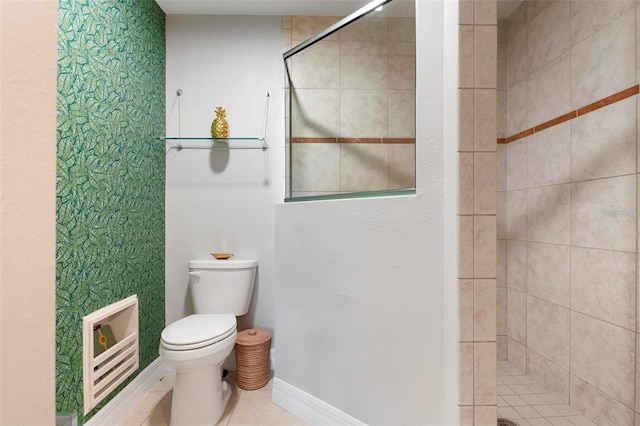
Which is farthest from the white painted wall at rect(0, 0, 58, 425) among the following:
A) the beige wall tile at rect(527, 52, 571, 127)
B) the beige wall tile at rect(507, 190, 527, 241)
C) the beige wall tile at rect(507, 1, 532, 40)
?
the beige wall tile at rect(507, 1, 532, 40)

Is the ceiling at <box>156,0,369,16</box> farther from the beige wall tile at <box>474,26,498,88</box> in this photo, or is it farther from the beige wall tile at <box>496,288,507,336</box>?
the beige wall tile at <box>496,288,507,336</box>

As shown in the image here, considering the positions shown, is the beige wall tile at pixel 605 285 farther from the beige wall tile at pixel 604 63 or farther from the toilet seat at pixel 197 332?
the toilet seat at pixel 197 332

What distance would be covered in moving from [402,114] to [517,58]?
130cm

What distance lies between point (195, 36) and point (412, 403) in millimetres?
2494

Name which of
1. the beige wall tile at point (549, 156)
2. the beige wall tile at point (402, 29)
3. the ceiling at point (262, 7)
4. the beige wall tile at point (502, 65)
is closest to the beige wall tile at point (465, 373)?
the beige wall tile at point (402, 29)

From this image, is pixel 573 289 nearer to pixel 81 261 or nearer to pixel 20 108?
pixel 20 108

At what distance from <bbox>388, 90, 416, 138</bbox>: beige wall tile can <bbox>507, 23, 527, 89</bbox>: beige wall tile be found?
3.82 feet

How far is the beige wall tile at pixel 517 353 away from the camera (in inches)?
72.7

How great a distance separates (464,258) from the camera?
92 centimetres

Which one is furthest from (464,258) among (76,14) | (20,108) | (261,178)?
(76,14)

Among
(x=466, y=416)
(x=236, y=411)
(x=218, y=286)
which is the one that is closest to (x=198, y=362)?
(x=236, y=411)

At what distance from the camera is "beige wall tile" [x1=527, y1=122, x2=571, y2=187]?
61.8 inches

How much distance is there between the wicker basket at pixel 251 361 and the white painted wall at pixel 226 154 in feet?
0.78

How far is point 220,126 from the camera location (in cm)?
197
